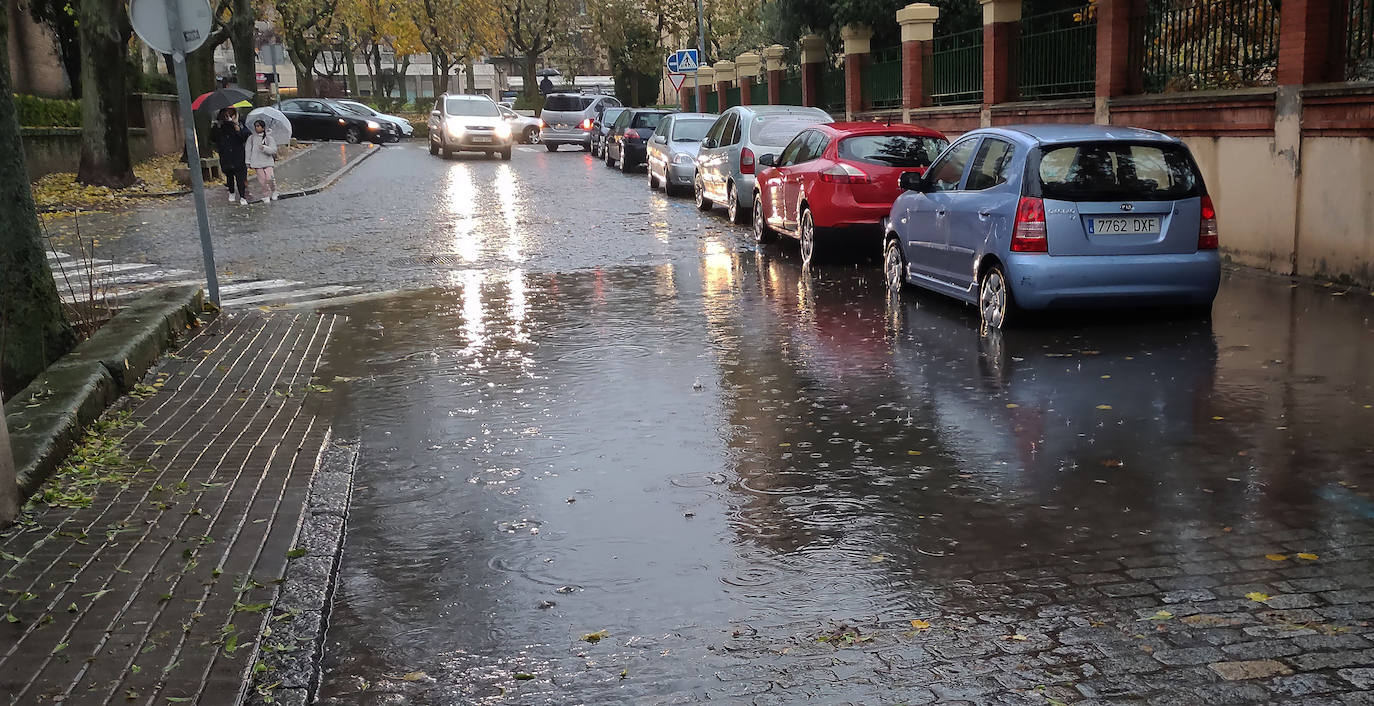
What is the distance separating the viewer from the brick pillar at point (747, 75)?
43.0 m

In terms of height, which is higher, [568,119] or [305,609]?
[568,119]

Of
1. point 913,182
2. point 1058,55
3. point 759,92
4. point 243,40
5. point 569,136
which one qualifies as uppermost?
point 243,40

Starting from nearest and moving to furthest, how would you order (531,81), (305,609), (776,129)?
(305,609)
(776,129)
(531,81)

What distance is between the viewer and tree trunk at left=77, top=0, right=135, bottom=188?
89.0ft

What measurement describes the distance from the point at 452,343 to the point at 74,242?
416 inches

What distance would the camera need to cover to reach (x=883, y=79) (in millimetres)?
28875

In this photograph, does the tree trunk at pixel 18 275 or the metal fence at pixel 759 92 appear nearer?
the tree trunk at pixel 18 275

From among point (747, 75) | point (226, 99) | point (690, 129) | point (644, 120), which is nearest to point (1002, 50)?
point (690, 129)

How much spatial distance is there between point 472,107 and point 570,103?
25.7 feet

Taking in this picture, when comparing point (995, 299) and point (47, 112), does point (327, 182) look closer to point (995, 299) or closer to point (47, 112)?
point (47, 112)

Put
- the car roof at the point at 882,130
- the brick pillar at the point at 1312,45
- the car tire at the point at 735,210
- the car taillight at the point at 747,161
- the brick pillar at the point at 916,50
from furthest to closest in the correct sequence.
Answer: the brick pillar at the point at 916,50, the car tire at the point at 735,210, the car taillight at the point at 747,161, the car roof at the point at 882,130, the brick pillar at the point at 1312,45

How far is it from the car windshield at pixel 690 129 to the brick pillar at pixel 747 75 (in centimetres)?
1511

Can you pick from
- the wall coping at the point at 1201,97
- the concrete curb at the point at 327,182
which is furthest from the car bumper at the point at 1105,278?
the concrete curb at the point at 327,182

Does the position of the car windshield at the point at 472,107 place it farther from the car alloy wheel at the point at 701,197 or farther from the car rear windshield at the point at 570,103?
the car alloy wheel at the point at 701,197
